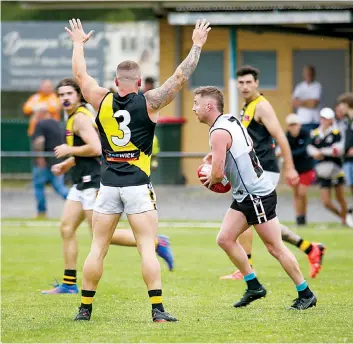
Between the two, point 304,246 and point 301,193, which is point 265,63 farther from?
point 304,246

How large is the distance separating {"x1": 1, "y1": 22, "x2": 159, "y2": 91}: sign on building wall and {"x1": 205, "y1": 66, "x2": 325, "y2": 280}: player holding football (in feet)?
51.9

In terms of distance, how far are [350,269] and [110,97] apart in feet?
16.8

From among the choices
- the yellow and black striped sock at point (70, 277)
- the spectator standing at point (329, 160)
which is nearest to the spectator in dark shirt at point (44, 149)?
the spectator standing at point (329, 160)

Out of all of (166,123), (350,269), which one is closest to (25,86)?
(166,123)

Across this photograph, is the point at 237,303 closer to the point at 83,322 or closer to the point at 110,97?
the point at 83,322

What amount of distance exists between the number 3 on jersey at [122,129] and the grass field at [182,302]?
5.19 feet

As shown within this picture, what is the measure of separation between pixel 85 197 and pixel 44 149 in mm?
10432

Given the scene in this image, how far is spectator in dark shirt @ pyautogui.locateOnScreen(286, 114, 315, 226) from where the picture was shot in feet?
59.9

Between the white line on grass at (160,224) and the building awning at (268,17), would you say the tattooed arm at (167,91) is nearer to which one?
the white line on grass at (160,224)

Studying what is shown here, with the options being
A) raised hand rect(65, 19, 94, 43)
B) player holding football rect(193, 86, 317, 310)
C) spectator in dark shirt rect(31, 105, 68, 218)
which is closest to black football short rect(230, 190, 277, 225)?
player holding football rect(193, 86, 317, 310)

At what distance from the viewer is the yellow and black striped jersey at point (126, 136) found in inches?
345

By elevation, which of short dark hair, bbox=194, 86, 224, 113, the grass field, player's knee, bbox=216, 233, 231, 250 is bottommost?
the grass field

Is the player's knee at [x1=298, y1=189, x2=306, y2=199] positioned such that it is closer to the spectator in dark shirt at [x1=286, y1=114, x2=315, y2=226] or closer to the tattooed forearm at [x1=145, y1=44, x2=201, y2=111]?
the spectator in dark shirt at [x1=286, y1=114, x2=315, y2=226]

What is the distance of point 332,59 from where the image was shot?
27.2 metres
